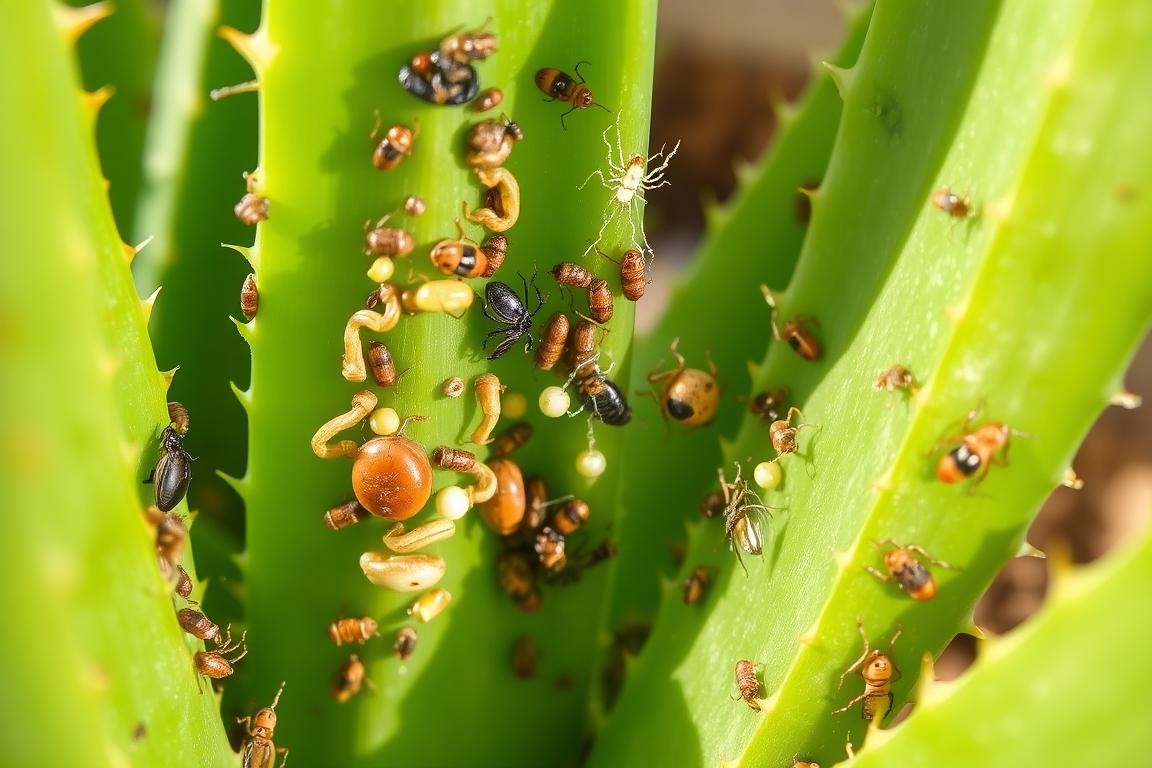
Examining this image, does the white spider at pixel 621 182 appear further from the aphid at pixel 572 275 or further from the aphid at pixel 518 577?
the aphid at pixel 518 577

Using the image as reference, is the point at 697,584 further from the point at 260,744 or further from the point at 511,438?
the point at 260,744

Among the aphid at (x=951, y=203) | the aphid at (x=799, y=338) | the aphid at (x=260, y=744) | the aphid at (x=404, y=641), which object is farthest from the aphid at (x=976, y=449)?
the aphid at (x=260, y=744)

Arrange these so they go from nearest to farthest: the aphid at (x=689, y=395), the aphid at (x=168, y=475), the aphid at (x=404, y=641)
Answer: the aphid at (x=168, y=475) < the aphid at (x=404, y=641) < the aphid at (x=689, y=395)

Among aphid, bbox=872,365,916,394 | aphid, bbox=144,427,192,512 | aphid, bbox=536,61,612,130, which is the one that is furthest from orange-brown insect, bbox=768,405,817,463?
aphid, bbox=144,427,192,512

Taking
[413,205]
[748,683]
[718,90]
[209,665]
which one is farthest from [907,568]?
[718,90]

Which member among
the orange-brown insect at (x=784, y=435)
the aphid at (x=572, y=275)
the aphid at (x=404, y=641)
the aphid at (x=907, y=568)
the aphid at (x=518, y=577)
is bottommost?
the aphid at (x=404, y=641)

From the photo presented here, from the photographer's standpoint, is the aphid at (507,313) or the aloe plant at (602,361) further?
the aphid at (507,313)

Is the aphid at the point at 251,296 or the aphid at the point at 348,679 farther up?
the aphid at the point at 251,296

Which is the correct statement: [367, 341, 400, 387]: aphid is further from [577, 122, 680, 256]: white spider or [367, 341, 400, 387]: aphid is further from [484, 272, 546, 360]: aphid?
[577, 122, 680, 256]: white spider

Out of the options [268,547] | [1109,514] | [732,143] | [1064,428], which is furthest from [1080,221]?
[732,143]
